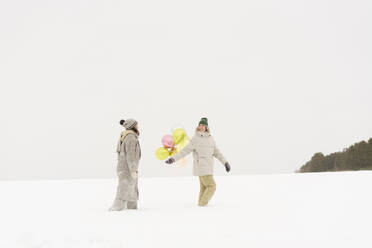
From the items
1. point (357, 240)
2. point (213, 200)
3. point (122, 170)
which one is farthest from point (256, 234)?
point (213, 200)

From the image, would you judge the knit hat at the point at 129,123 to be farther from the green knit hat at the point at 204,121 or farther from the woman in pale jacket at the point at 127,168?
the green knit hat at the point at 204,121

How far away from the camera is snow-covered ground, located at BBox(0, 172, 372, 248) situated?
5562mm

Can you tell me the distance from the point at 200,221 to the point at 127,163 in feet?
8.52

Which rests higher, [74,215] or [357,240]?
[74,215]

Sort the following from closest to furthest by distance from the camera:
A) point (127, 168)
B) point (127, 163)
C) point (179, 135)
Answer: point (127, 163), point (127, 168), point (179, 135)

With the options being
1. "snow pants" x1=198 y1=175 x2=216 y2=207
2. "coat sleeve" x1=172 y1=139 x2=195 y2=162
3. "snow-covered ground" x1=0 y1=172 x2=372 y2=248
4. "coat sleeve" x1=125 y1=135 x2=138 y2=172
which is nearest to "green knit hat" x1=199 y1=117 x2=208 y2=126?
"coat sleeve" x1=172 y1=139 x2=195 y2=162

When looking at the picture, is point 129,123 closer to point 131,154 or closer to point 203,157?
point 131,154

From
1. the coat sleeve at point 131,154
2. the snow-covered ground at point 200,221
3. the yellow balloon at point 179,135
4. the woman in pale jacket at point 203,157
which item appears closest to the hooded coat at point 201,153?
the woman in pale jacket at point 203,157

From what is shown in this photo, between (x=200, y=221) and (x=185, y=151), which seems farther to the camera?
(x=185, y=151)

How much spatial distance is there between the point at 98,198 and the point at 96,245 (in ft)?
22.3

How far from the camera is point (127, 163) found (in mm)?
8922

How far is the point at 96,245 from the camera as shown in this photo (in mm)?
5273

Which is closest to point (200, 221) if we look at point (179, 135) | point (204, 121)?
point (204, 121)

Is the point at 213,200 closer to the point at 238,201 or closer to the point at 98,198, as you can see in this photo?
Result: the point at 238,201
